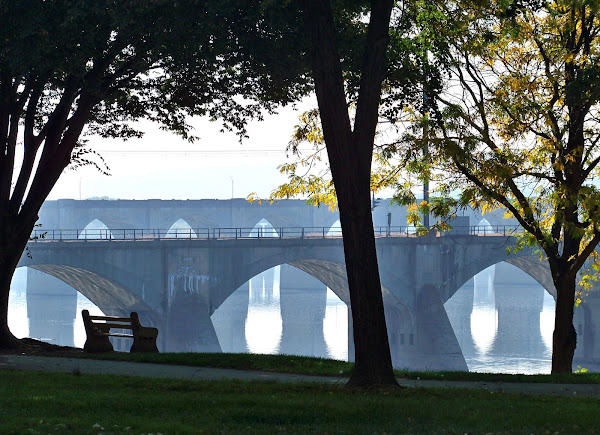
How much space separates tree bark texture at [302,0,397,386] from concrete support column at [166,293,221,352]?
38.3m

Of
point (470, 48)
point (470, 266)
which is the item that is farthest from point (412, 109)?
point (470, 266)

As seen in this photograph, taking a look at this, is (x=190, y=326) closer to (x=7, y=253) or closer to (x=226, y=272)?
(x=226, y=272)

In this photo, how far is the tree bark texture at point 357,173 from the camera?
1267cm

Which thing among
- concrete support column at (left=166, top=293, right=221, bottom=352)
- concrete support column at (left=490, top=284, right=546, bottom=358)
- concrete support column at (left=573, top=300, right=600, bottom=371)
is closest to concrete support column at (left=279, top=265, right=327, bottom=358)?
concrete support column at (left=166, top=293, right=221, bottom=352)

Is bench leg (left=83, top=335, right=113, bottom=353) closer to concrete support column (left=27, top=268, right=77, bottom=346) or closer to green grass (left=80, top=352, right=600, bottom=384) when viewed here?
green grass (left=80, top=352, right=600, bottom=384)

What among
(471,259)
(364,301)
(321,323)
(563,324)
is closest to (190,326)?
(471,259)

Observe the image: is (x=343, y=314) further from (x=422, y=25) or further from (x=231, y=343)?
(x=422, y=25)

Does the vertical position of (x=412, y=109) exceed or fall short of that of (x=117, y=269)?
Result: it exceeds it

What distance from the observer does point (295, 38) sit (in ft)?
55.3

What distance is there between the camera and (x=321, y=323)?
78.4 meters

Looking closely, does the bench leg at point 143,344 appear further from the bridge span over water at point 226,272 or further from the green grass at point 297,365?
the bridge span over water at point 226,272

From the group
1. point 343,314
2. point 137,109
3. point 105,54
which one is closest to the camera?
point 105,54

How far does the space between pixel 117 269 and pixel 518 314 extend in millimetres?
47352

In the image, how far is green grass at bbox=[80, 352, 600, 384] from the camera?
15.1 meters
